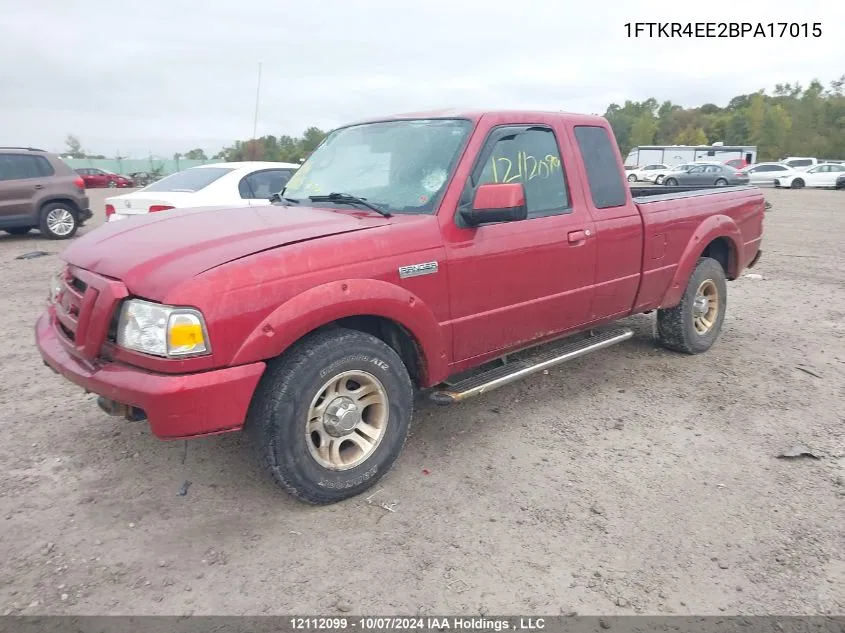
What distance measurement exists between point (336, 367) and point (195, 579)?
1.06 meters

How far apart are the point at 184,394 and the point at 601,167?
3.16 m

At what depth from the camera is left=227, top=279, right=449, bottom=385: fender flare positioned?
9.11 ft

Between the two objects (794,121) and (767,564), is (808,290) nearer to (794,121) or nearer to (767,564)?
(767,564)

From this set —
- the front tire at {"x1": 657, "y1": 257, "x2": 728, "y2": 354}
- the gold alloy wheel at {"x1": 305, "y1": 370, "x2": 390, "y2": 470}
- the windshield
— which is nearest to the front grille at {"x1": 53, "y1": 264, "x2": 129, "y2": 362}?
the gold alloy wheel at {"x1": 305, "y1": 370, "x2": 390, "y2": 470}

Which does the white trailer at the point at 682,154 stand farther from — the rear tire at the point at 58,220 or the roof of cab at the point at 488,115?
the roof of cab at the point at 488,115

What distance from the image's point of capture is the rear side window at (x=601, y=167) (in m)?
4.31

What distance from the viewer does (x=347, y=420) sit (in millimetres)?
3133

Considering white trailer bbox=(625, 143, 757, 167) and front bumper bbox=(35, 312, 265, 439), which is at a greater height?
white trailer bbox=(625, 143, 757, 167)

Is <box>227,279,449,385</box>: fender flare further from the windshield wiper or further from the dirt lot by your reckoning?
the dirt lot

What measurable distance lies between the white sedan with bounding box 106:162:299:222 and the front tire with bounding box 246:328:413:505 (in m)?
4.87

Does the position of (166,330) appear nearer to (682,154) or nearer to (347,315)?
(347,315)

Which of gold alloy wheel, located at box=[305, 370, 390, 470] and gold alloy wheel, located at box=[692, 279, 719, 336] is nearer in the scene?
gold alloy wheel, located at box=[305, 370, 390, 470]

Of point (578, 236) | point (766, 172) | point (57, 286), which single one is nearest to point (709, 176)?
point (766, 172)

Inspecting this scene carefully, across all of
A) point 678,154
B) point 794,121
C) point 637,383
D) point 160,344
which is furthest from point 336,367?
point 794,121
